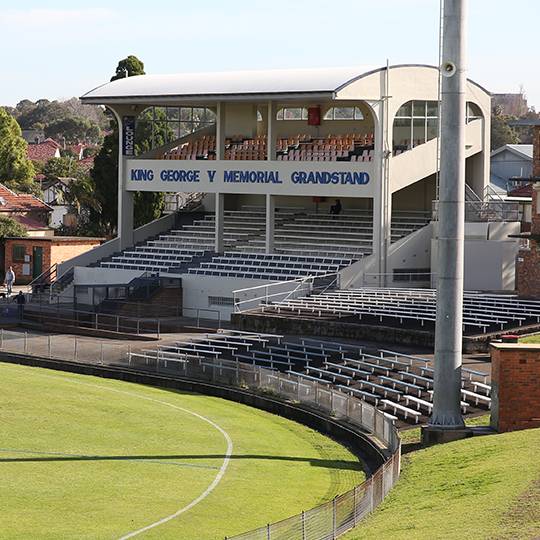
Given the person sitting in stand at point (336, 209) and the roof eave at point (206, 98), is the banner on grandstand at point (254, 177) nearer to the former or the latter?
the roof eave at point (206, 98)

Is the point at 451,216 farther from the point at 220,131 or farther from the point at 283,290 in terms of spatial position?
the point at 220,131

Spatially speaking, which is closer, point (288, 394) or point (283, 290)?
point (288, 394)

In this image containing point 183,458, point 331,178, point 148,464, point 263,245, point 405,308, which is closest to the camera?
point 148,464

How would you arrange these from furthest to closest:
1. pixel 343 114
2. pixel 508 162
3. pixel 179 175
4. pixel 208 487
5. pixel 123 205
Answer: pixel 508 162 → pixel 123 205 → pixel 343 114 → pixel 179 175 → pixel 208 487

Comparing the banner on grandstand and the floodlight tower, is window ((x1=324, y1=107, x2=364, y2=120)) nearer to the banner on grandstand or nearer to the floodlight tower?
the banner on grandstand

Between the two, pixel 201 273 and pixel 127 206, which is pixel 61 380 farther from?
pixel 127 206

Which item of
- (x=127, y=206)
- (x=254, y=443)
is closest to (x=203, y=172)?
(x=127, y=206)

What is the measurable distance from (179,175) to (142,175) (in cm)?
243

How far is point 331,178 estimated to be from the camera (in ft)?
192

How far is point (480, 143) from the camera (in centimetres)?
6353

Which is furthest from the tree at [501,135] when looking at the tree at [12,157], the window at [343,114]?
the window at [343,114]

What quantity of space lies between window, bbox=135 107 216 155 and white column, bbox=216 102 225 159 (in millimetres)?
6121

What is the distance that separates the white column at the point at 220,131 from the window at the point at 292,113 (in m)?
4.84

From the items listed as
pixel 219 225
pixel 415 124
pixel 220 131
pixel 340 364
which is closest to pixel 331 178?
pixel 415 124
